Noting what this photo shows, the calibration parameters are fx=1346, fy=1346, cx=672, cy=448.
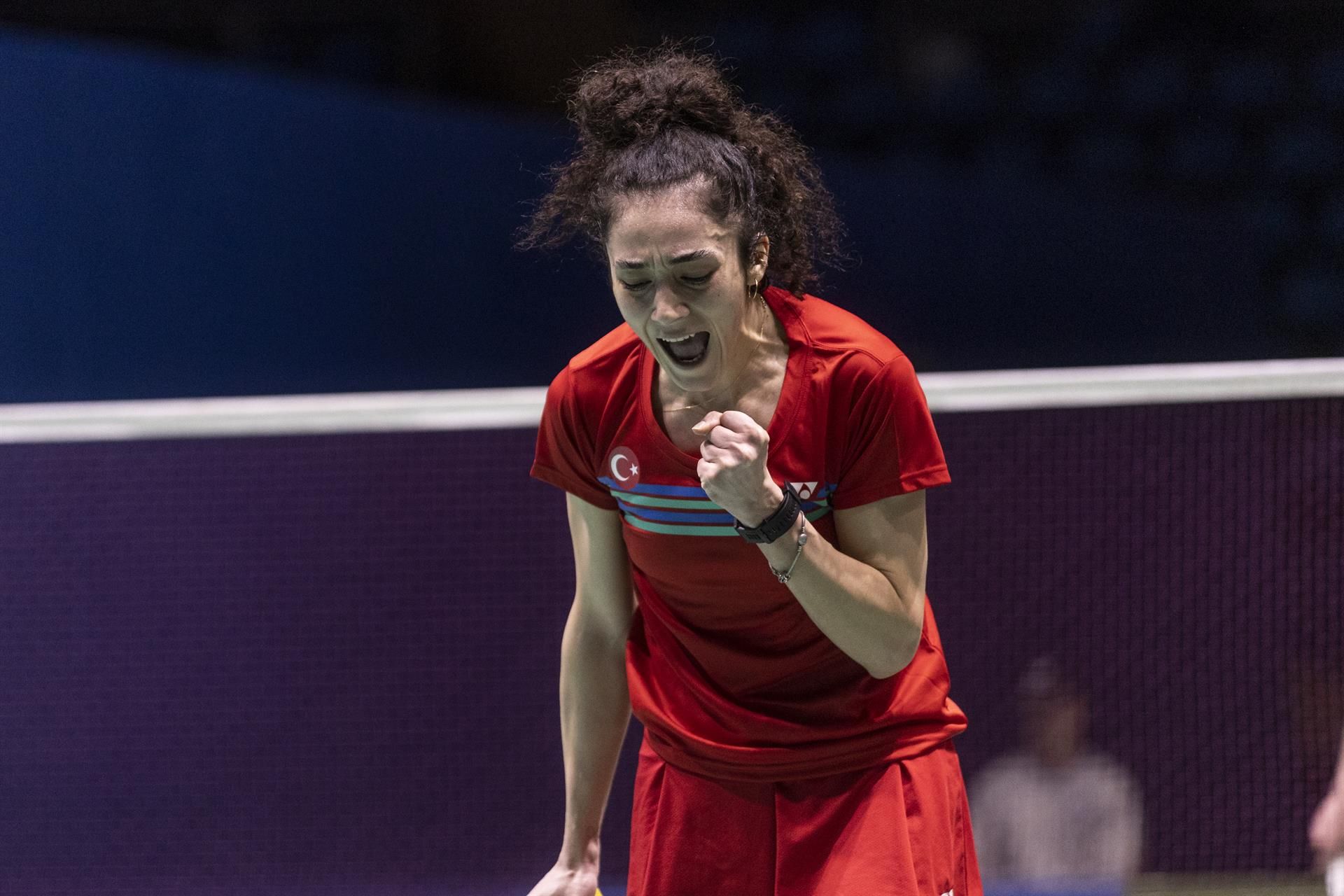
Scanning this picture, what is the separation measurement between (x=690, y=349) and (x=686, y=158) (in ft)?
0.70

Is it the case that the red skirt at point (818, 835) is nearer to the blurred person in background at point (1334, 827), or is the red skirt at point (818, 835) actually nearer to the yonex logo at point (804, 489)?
the yonex logo at point (804, 489)

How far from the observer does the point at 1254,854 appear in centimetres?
299

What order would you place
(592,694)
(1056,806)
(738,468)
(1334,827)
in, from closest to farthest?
1. (738,468)
2. (592,694)
3. (1334,827)
4. (1056,806)

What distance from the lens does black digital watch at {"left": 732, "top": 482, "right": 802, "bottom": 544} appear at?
140 centimetres

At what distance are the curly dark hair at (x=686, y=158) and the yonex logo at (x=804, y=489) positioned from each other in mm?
261

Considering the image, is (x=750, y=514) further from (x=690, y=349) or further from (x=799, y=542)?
(x=690, y=349)

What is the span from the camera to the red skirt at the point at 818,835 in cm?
160

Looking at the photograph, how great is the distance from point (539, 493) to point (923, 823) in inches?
72.2

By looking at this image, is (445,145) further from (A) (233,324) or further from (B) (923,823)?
(B) (923,823)

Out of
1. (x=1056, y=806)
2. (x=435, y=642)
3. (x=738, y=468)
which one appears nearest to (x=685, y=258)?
(x=738, y=468)

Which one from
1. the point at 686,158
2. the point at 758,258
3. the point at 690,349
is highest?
the point at 686,158

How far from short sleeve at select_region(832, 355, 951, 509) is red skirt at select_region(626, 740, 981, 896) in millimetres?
361

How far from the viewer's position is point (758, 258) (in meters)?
1.57

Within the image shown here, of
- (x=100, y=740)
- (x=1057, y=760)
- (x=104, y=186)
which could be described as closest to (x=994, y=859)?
(x=1057, y=760)
